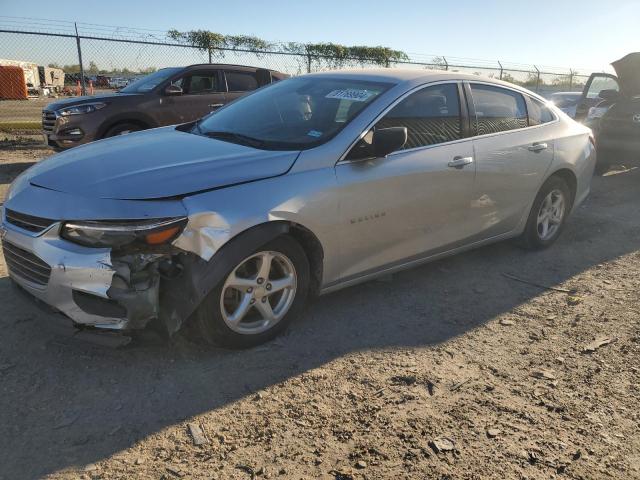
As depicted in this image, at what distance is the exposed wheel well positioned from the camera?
517cm

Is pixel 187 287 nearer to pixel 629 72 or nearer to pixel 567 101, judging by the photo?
pixel 629 72

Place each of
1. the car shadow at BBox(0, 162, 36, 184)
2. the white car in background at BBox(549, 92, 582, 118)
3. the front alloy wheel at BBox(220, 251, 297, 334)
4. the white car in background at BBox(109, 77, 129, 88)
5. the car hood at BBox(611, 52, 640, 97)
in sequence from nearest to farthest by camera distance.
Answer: the front alloy wheel at BBox(220, 251, 297, 334), the car shadow at BBox(0, 162, 36, 184), the car hood at BBox(611, 52, 640, 97), the white car in background at BBox(549, 92, 582, 118), the white car in background at BBox(109, 77, 129, 88)

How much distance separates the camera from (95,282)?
8.79 ft

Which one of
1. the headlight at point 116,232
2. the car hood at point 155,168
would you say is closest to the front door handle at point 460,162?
the car hood at point 155,168

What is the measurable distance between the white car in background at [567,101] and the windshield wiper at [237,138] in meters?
10.9

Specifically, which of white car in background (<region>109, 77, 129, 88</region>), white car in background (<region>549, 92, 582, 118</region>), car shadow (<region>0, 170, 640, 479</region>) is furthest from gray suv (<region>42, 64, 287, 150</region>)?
white car in background (<region>109, 77, 129, 88</region>)

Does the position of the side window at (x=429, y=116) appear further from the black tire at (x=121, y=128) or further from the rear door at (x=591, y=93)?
the rear door at (x=591, y=93)

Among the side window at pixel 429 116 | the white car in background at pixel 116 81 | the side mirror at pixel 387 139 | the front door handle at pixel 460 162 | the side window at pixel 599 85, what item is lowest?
the front door handle at pixel 460 162

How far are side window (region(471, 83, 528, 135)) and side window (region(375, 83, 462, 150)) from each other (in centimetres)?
25

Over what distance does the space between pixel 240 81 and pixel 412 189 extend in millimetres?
6674

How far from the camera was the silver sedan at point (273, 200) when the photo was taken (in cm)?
274

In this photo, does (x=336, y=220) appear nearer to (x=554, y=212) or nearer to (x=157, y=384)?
(x=157, y=384)

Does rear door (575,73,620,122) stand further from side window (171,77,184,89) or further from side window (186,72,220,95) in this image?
side window (171,77,184,89)

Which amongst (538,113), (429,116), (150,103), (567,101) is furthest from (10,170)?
(567,101)
